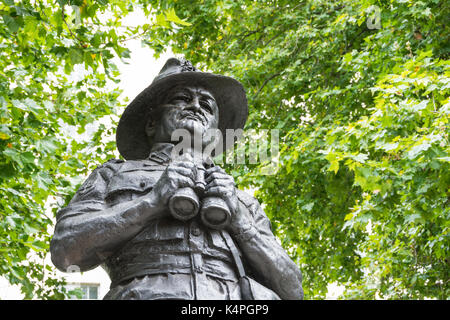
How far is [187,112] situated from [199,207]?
87cm

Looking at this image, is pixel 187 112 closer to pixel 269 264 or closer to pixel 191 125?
pixel 191 125

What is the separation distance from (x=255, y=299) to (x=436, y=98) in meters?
4.59

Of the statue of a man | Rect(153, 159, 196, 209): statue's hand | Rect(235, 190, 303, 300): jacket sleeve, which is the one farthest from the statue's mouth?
Rect(235, 190, 303, 300): jacket sleeve

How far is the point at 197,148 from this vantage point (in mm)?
4215

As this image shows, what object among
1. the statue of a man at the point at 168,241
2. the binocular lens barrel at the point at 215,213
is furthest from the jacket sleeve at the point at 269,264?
the binocular lens barrel at the point at 215,213

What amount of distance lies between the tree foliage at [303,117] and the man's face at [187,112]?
144 centimetres

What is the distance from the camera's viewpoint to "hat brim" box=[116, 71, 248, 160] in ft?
14.5

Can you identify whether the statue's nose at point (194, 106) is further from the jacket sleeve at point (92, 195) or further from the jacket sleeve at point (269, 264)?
the jacket sleeve at point (269, 264)

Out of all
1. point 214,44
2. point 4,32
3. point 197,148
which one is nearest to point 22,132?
point 4,32

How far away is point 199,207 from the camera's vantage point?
3.57m

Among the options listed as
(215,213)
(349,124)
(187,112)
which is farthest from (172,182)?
(349,124)

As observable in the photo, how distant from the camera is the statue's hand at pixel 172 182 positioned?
138 inches

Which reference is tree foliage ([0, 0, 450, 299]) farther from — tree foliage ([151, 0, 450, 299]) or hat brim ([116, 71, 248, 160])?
hat brim ([116, 71, 248, 160])

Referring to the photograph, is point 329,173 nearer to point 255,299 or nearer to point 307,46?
point 307,46
